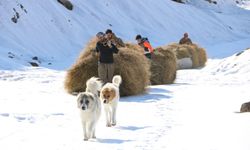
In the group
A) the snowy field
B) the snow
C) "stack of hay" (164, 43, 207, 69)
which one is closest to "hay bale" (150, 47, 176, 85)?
the snow

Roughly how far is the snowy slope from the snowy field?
6887mm

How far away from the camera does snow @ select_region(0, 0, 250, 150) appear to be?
8.90m

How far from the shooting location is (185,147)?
27.3 feet

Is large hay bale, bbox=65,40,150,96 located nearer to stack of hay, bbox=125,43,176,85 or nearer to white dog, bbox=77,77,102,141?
stack of hay, bbox=125,43,176,85

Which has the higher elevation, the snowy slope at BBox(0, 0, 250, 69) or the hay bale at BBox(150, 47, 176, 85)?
the snowy slope at BBox(0, 0, 250, 69)

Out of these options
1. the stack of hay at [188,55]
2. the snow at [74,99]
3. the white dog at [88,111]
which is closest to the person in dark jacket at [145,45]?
the snow at [74,99]

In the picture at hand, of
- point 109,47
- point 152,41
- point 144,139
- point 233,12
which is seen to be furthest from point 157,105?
point 233,12

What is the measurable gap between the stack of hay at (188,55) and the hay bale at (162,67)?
6582mm

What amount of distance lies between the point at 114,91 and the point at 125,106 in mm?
2527

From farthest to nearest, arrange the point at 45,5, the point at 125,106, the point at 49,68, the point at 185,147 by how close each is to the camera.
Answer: the point at 45,5 < the point at 49,68 < the point at 125,106 < the point at 185,147

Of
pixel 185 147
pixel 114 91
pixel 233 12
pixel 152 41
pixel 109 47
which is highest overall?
pixel 233 12

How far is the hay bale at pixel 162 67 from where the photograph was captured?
19.0 meters

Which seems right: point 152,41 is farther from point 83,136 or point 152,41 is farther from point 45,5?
point 83,136

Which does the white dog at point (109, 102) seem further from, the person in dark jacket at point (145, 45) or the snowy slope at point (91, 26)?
the snowy slope at point (91, 26)
